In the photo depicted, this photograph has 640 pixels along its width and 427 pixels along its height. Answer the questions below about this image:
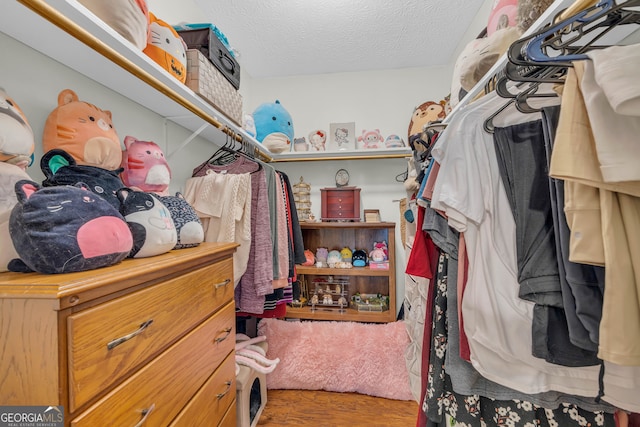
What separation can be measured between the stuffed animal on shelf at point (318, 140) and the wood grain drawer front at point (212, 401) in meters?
1.70

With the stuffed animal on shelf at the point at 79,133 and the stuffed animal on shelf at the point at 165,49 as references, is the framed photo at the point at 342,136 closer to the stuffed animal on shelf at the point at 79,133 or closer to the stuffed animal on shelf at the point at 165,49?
the stuffed animal on shelf at the point at 165,49

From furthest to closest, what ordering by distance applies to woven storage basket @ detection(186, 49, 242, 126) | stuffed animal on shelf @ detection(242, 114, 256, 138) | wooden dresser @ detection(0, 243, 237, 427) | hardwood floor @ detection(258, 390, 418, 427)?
stuffed animal on shelf @ detection(242, 114, 256, 138) < hardwood floor @ detection(258, 390, 418, 427) < woven storage basket @ detection(186, 49, 242, 126) < wooden dresser @ detection(0, 243, 237, 427)

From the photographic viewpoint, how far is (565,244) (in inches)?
21.3

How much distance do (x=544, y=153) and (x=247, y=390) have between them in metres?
1.51

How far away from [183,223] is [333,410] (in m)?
1.39

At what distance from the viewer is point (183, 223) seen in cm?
91

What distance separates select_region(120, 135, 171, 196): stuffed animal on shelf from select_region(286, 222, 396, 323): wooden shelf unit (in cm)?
125

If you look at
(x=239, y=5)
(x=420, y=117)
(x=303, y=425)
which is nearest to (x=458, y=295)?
(x=303, y=425)

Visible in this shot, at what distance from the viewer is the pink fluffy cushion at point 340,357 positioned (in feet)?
5.43

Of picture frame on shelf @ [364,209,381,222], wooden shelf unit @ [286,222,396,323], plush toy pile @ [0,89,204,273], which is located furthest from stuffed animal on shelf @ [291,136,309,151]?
plush toy pile @ [0,89,204,273]

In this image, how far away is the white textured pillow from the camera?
739mm

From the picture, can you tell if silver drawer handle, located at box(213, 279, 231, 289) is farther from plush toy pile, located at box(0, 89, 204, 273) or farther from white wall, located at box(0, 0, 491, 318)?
white wall, located at box(0, 0, 491, 318)

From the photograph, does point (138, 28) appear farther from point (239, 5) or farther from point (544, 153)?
point (544, 153)

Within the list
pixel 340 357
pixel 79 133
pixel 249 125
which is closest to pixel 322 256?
pixel 340 357
